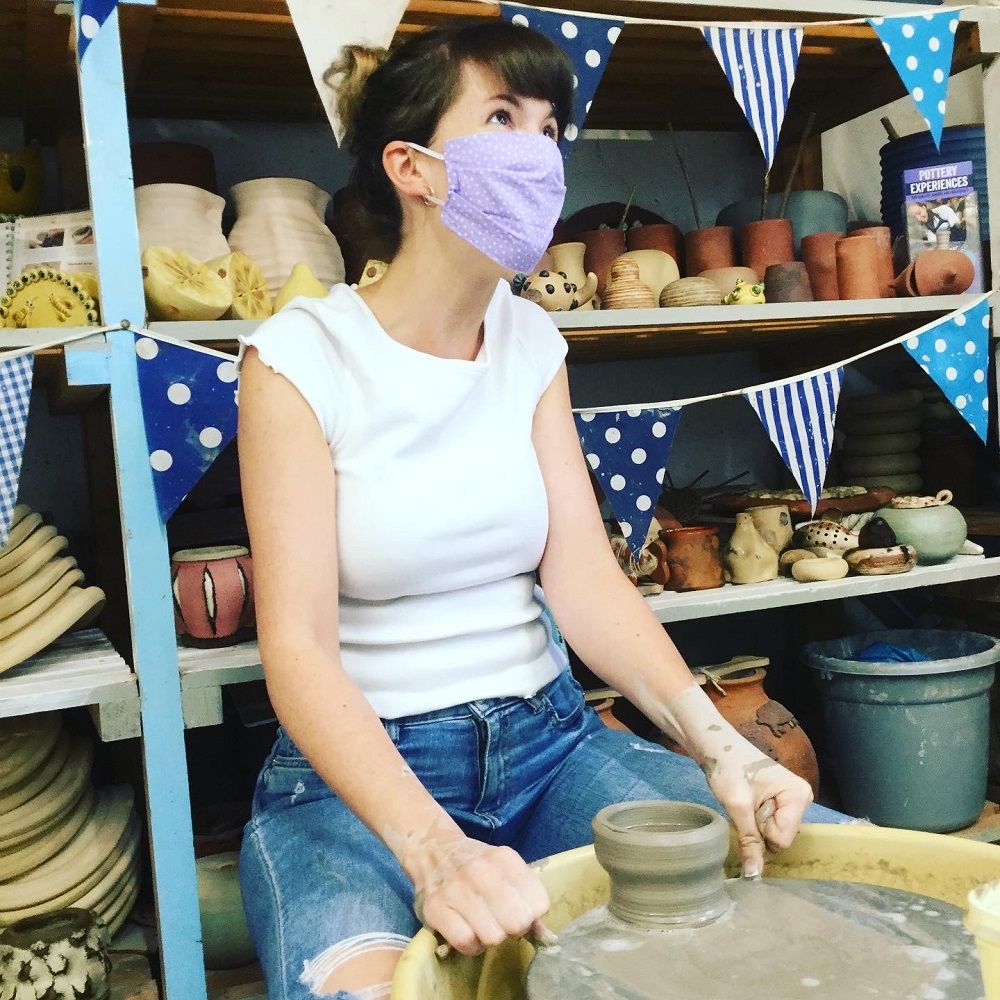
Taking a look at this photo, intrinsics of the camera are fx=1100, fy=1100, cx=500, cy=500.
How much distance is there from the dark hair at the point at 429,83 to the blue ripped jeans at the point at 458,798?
1.98 ft

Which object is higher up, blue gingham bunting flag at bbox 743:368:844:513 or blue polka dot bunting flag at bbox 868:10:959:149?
blue polka dot bunting flag at bbox 868:10:959:149

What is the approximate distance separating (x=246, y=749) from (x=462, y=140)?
1286 mm

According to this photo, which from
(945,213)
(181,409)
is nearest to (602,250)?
(945,213)

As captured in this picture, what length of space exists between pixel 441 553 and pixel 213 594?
1.77ft

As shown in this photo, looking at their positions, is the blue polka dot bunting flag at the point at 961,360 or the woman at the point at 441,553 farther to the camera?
the blue polka dot bunting flag at the point at 961,360

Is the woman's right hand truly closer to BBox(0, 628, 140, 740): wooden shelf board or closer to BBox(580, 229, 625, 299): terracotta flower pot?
BBox(0, 628, 140, 740): wooden shelf board

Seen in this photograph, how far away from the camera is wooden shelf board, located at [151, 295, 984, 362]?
1779mm

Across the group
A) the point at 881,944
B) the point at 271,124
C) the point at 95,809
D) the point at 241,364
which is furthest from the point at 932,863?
the point at 271,124

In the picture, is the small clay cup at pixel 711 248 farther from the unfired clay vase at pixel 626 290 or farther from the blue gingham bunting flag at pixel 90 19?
the blue gingham bunting flag at pixel 90 19

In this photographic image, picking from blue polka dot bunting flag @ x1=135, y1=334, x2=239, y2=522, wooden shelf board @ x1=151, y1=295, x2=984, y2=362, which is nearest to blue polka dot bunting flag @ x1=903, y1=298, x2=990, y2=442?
wooden shelf board @ x1=151, y1=295, x2=984, y2=362

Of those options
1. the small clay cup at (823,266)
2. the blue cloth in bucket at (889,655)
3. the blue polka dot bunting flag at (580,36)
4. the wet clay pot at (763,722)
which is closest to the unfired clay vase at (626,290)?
the blue polka dot bunting flag at (580,36)

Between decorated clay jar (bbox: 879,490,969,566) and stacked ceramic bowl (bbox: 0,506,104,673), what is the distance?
1.44 metres

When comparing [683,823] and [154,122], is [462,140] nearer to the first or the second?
[683,823]

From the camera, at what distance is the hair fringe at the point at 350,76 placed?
143 cm
